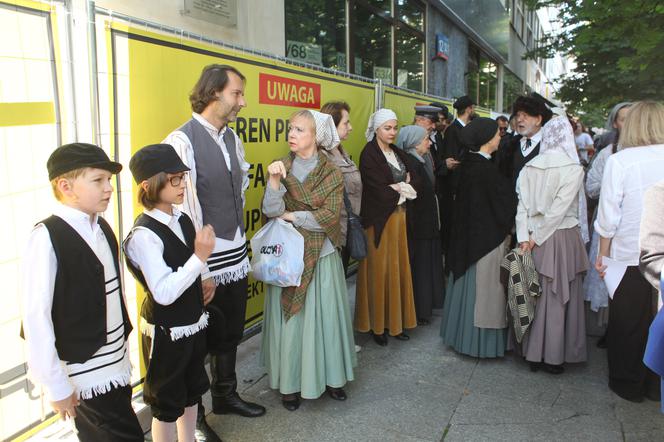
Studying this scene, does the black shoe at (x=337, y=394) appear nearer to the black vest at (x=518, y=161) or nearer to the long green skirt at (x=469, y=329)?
the long green skirt at (x=469, y=329)

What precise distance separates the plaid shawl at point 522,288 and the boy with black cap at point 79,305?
100.0 inches

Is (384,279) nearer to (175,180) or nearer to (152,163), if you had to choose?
(175,180)

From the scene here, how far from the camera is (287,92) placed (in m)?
3.82

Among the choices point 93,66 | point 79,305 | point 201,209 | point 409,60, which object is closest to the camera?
point 79,305

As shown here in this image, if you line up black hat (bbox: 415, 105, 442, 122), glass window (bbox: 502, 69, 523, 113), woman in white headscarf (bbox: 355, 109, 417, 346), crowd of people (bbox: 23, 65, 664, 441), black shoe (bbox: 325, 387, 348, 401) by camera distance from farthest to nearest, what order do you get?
1. glass window (bbox: 502, 69, 523, 113)
2. black hat (bbox: 415, 105, 442, 122)
3. woman in white headscarf (bbox: 355, 109, 417, 346)
4. black shoe (bbox: 325, 387, 348, 401)
5. crowd of people (bbox: 23, 65, 664, 441)

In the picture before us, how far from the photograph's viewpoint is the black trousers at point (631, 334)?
322 cm

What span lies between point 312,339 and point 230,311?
1.74 feet

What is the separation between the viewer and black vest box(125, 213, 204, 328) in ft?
6.80

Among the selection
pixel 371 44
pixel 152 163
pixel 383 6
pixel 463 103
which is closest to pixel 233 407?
pixel 152 163

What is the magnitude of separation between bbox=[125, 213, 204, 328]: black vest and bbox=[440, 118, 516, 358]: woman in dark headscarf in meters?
2.14

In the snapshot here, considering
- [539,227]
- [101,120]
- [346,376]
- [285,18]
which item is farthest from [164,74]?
[285,18]

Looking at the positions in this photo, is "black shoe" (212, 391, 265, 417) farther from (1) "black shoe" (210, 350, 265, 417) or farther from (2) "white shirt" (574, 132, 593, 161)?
(2) "white shirt" (574, 132, 593, 161)

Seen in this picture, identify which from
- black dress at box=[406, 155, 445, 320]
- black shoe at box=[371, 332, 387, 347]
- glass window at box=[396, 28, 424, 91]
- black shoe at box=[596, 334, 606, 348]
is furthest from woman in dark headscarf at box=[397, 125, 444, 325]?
glass window at box=[396, 28, 424, 91]

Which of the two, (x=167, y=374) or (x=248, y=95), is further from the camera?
(x=248, y=95)
